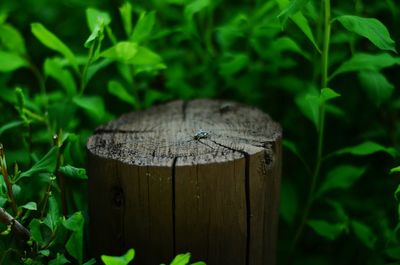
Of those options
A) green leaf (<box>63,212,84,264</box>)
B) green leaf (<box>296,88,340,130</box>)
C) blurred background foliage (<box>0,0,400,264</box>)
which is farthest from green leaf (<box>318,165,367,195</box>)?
green leaf (<box>63,212,84,264</box>)

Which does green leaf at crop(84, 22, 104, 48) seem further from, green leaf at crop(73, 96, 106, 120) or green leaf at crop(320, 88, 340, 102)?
green leaf at crop(320, 88, 340, 102)

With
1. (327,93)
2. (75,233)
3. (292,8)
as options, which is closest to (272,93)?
(327,93)

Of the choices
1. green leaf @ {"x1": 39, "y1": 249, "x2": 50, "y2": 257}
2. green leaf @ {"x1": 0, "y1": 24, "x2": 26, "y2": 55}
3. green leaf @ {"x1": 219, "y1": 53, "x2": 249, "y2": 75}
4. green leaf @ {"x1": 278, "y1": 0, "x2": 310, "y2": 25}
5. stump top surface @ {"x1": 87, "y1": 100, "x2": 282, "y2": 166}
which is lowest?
green leaf @ {"x1": 39, "y1": 249, "x2": 50, "y2": 257}

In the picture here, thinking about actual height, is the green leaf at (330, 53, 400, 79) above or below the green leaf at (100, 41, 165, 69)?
below

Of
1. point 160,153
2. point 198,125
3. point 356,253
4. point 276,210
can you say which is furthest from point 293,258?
point 160,153

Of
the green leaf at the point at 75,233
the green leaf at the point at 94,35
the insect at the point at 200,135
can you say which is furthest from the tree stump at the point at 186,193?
the green leaf at the point at 94,35

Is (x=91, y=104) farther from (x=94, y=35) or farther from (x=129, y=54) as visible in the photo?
(x=94, y=35)

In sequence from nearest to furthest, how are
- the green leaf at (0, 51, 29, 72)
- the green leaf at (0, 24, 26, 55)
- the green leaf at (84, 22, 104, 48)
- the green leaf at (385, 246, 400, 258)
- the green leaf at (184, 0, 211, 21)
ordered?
the green leaf at (84, 22, 104, 48), the green leaf at (385, 246, 400, 258), the green leaf at (184, 0, 211, 21), the green leaf at (0, 51, 29, 72), the green leaf at (0, 24, 26, 55)
